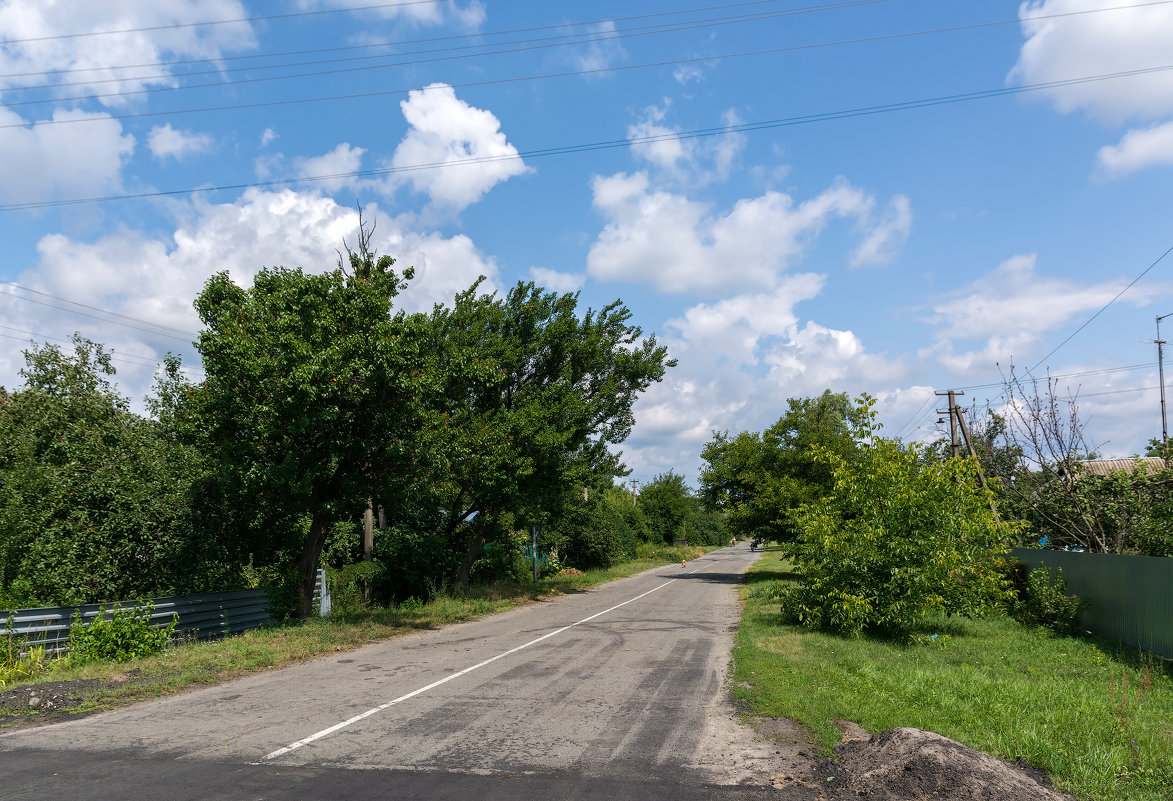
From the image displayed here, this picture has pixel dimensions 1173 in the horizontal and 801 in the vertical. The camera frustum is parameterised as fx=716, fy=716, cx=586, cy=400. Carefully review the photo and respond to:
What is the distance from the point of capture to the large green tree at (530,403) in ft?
71.3

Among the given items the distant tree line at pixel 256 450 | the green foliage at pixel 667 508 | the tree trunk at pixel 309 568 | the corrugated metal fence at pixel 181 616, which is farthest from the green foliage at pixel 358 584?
the green foliage at pixel 667 508

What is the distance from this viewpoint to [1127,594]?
13461 millimetres

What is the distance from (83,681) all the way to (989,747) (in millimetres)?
11220

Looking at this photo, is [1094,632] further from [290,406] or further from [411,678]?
[290,406]

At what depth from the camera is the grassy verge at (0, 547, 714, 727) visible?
9.20m

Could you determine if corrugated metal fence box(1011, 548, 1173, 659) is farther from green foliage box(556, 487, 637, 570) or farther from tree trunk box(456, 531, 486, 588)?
green foliage box(556, 487, 637, 570)

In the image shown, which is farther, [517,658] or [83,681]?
[517,658]

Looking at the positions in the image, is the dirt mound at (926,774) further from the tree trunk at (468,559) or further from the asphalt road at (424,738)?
the tree trunk at (468,559)

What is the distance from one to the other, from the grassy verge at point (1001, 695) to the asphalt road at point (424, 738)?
1131mm

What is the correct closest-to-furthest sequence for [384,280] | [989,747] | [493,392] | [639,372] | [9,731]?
[989,747], [9,731], [384,280], [493,392], [639,372]

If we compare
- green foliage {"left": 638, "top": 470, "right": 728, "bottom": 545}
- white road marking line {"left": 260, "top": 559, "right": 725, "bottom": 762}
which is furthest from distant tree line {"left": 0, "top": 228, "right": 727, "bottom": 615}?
green foliage {"left": 638, "top": 470, "right": 728, "bottom": 545}

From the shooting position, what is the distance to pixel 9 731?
7.70 m

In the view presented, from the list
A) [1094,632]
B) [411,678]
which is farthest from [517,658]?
[1094,632]

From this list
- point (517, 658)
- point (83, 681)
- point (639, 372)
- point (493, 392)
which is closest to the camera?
point (83, 681)
